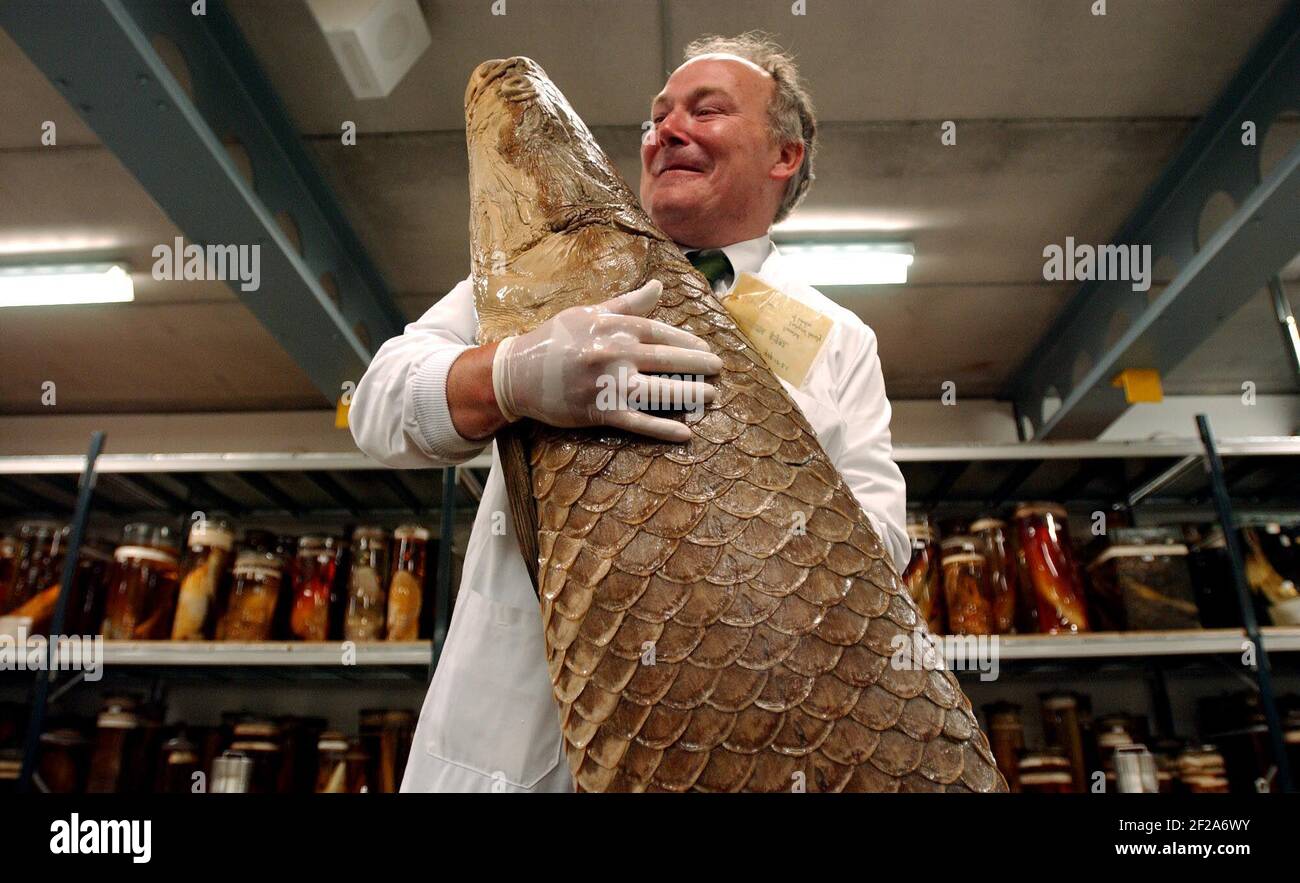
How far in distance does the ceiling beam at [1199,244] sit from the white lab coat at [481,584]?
5.96 feet

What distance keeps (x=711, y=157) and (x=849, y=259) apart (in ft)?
6.21

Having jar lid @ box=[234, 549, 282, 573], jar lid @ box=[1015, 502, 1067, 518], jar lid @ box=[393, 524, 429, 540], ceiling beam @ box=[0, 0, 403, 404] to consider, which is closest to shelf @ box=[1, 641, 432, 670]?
jar lid @ box=[234, 549, 282, 573]

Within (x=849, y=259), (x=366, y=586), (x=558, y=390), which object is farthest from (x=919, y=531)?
(x=558, y=390)

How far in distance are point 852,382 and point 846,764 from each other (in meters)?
0.58

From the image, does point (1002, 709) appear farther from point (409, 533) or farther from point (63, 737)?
point (63, 737)

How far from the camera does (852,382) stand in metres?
1.10

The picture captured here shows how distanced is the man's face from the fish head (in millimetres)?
272

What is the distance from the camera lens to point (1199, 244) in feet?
8.49

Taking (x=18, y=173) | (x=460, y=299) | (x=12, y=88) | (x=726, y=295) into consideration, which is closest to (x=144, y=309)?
(x=18, y=173)

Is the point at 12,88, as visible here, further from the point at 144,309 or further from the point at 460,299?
the point at 460,299

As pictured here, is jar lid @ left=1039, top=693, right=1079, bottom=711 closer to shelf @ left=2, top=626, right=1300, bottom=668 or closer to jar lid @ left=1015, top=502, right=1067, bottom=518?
shelf @ left=2, top=626, right=1300, bottom=668

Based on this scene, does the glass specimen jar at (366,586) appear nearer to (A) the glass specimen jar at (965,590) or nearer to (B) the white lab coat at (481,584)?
(B) the white lab coat at (481,584)

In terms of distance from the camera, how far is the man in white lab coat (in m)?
0.75
